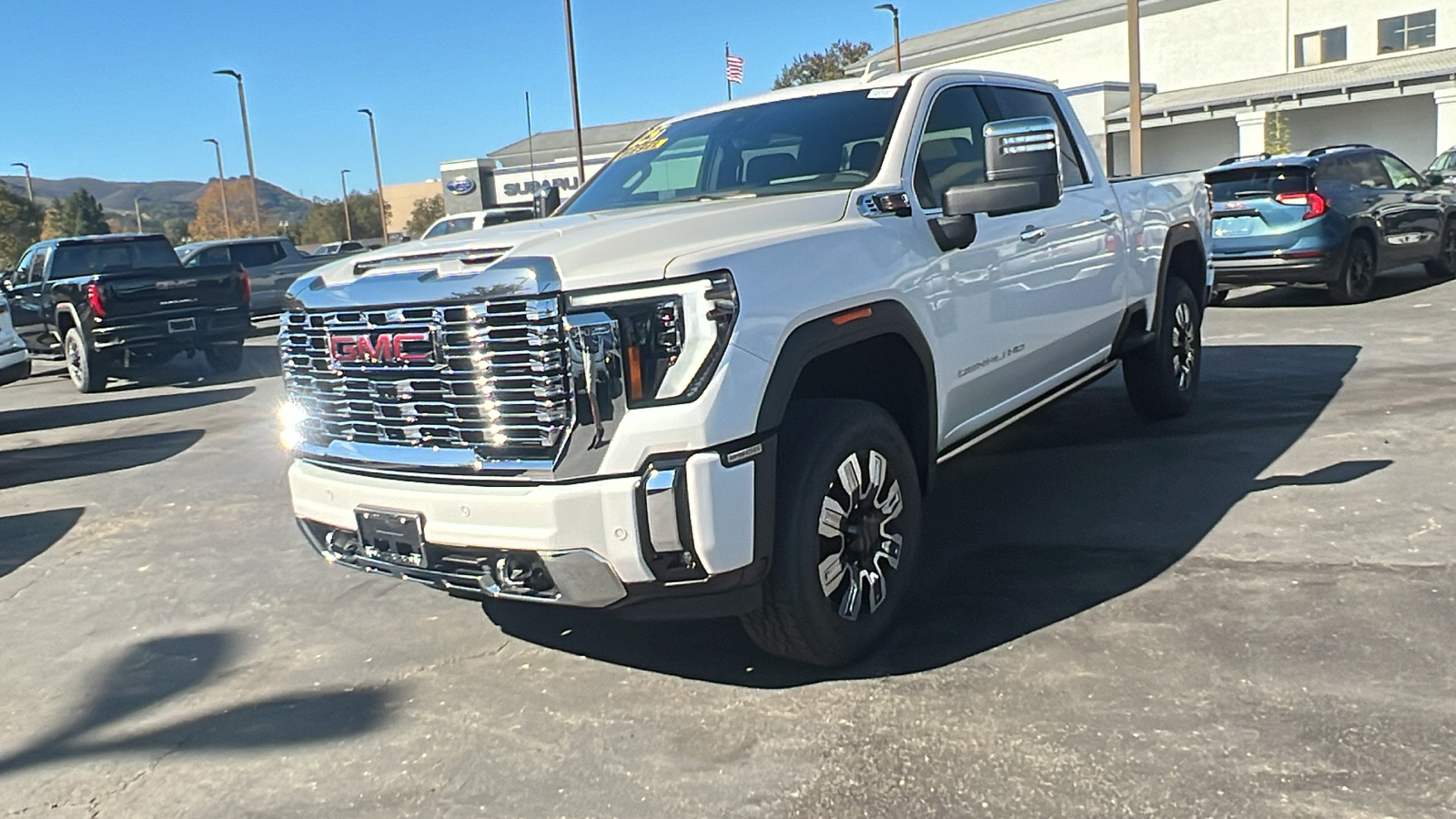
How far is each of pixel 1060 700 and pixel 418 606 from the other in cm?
258

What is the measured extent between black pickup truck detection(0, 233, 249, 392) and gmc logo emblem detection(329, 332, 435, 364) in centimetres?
1040

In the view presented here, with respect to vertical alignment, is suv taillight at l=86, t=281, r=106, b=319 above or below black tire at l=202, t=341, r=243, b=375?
above

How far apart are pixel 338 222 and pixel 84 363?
6994 centimetres

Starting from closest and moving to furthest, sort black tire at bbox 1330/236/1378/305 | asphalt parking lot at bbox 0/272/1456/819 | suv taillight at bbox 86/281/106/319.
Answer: asphalt parking lot at bbox 0/272/1456/819 < black tire at bbox 1330/236/1378/305 < suv taillight at bbox 86/281/106/319

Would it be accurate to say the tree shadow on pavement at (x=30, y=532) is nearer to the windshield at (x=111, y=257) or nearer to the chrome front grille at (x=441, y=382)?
the chrome front grille at (x=441, y=382)

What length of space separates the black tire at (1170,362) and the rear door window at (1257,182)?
17.1 feet

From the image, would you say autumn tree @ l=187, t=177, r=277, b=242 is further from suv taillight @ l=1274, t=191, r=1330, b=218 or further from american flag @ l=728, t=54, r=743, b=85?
suv taillight @ l=1274, t=191, r=1330, b=218

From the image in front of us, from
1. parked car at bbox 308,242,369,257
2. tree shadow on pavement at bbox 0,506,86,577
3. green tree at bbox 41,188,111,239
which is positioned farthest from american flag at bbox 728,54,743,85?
green tree at bbox 41,188,111,239

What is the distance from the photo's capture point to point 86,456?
8867 mm

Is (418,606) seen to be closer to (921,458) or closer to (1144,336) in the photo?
(921,458)

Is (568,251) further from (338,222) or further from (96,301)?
(338,222)

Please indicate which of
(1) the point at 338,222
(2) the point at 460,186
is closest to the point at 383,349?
(2) the point at 460,186

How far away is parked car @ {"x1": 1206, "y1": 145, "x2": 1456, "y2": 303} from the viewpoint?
36.7ft

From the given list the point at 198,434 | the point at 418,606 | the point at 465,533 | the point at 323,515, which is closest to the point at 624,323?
the point at 465,533
